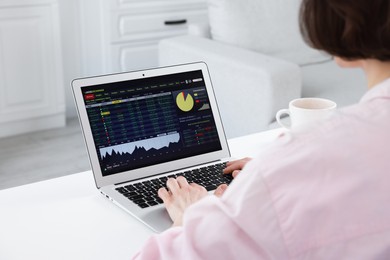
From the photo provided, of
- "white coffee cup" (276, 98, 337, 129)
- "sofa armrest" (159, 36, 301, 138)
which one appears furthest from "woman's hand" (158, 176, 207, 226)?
"sofa armrest" (159, 36, 301, 138)

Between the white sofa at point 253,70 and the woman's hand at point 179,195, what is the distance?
137 cm

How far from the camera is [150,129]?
4.69 ft

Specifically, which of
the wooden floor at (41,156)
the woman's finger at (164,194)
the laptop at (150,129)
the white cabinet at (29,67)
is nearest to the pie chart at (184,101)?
the laptop at (150,129)

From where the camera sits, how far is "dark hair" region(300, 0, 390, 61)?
2.41 ft

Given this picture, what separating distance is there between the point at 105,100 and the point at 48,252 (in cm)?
40

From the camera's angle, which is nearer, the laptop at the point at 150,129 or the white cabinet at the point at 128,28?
the laptop at the point at 150,129

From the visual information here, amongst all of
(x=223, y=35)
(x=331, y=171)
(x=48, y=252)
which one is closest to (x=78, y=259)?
(x=48, y=252)

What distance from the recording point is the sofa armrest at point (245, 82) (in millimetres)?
2607

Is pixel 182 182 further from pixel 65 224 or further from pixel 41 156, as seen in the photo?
pixel 41 156

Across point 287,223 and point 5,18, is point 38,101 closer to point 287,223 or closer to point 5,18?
point 5,18

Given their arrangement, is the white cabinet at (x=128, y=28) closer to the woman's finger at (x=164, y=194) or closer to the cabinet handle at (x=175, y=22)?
the cabinet handle at (x=175, y=22)

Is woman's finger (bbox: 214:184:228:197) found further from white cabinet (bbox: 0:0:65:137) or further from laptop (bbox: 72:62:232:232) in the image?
white cabinet (bbox: 0:0:65:137)

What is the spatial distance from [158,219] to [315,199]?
533 mm

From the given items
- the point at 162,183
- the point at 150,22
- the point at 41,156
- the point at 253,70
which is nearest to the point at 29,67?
the point at 41,156
